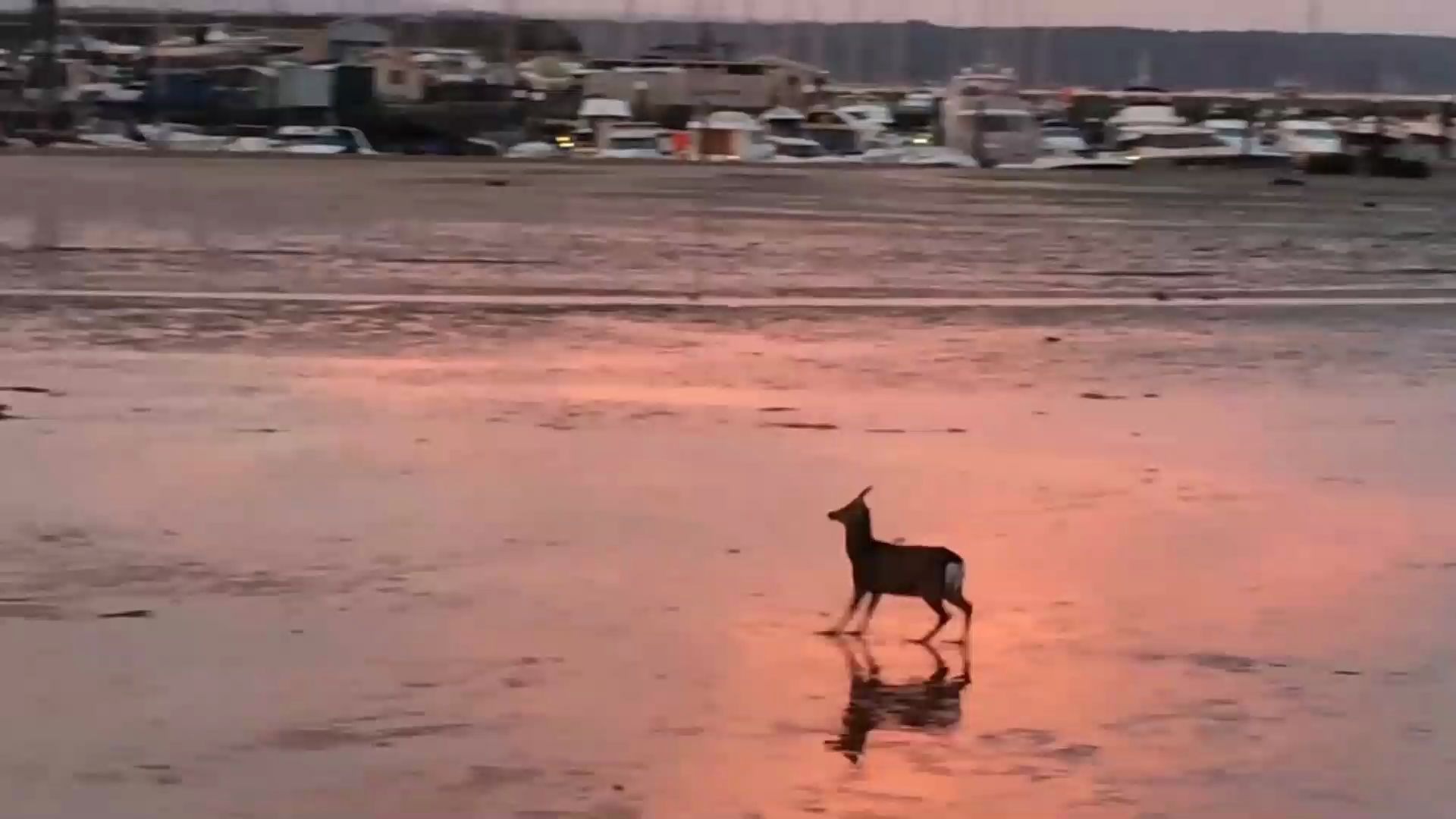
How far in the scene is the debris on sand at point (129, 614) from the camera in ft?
22.7

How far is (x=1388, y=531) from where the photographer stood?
8.93 meters

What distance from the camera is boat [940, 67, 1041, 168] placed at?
158 feet

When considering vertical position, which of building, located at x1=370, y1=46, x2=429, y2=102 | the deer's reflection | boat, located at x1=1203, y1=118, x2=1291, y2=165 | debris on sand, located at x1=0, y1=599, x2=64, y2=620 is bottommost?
boat, located at x1=1203, y1=118, x2=1291, y2=165

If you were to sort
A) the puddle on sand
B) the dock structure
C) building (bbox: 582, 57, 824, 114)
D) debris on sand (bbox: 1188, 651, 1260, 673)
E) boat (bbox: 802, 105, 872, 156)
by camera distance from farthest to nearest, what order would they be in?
the dock structure → building (bbox: 582, 57, 824, 114) → boat (bbox: 802, 105, 872, 156) → debris on sand (bbox: 1188, 651, 1260, 673) → the puddle on sand

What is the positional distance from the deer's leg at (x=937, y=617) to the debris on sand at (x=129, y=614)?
2474mm

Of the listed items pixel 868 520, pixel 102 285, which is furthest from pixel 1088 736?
pixel 102 285

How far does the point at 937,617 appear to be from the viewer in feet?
23.4

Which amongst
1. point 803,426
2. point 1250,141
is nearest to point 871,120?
point 1250,141

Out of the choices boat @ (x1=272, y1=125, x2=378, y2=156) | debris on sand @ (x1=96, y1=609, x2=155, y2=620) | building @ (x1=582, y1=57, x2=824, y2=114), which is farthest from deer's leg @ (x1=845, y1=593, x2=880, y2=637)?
building @ (x1=582, y1=57, x2=824, y2=114)

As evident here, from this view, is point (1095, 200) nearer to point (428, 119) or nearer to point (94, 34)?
point (428, 119)

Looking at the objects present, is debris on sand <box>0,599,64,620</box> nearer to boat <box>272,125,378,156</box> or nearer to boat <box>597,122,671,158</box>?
boat <box>272,125,378,156</box>

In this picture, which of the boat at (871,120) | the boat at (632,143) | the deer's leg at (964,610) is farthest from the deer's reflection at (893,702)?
the boat at (871,120)

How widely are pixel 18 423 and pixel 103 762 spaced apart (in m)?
5.06

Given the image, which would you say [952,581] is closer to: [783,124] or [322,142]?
[322,142]
